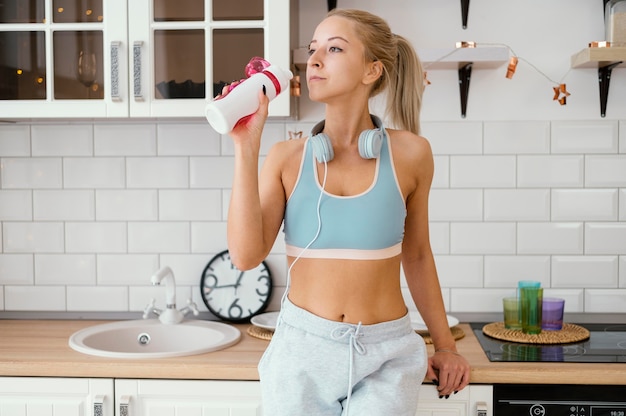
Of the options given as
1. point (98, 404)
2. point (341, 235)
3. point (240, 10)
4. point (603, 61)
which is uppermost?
point (240, 10)

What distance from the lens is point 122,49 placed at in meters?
2.12

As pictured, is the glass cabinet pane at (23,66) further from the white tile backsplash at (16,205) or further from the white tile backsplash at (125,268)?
the white tile backsplash at (125,268)

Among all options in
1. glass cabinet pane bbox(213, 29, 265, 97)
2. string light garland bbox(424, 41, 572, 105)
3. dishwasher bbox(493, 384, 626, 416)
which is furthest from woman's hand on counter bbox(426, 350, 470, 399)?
glass cabinet pane bbox(213, 29, 265, 97)

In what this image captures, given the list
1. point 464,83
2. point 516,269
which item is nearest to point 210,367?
point 516,269

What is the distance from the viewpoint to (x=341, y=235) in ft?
5.20

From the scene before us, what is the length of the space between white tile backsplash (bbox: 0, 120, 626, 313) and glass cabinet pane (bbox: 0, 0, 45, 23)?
16.9 inches

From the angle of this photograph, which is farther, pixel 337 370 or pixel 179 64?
pixel 179 64

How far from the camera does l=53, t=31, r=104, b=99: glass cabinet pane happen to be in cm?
215

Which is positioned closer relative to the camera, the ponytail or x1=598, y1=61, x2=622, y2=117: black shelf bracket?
the ponytail

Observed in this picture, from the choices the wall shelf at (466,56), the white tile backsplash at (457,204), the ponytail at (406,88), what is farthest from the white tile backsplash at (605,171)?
the ponytail at (406,88)

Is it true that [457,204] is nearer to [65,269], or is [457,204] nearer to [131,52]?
[131,52]

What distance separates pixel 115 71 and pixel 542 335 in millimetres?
1471

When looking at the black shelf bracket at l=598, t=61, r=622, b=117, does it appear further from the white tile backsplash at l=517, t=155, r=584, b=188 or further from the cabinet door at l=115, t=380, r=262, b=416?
the cabinet door at l=115, t=380, r=262, b=416

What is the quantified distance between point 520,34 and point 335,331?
1.34 meters
